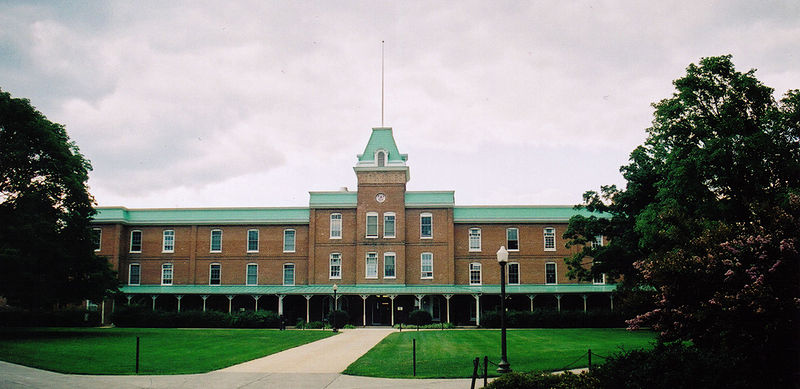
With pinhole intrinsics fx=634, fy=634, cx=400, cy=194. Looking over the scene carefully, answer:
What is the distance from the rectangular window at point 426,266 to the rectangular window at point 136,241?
2374 centimetres

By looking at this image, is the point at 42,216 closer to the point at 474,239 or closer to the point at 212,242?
the point at 212,242

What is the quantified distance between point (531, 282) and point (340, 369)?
35.0 metres

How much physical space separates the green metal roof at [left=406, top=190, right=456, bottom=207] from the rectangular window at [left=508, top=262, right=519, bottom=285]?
23.4 feet

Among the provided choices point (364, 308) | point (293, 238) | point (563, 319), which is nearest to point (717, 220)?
point (563, 319)

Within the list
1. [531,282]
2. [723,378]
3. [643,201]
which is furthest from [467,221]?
[723,378]

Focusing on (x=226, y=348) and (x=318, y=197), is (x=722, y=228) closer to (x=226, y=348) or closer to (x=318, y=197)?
(x=226, y=348)

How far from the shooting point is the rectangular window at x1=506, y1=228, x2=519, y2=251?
51938mm

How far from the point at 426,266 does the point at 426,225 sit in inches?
130

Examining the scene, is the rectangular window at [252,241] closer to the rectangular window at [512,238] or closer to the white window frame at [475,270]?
the white window frame at [475,270]

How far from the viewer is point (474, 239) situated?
5184cm

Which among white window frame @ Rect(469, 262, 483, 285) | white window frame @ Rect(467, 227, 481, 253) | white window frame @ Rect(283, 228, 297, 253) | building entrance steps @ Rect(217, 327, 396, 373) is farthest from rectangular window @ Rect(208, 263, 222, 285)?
building entrance steps @ Rect(217, 327, 396, 373)

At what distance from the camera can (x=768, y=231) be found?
12.7m

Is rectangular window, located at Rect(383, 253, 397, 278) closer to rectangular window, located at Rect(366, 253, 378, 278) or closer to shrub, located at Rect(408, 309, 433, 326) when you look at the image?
rectangular window, located at Rect(366, 253, 378, 278)

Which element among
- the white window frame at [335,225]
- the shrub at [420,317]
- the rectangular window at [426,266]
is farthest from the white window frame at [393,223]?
the shrub at [420,317]
